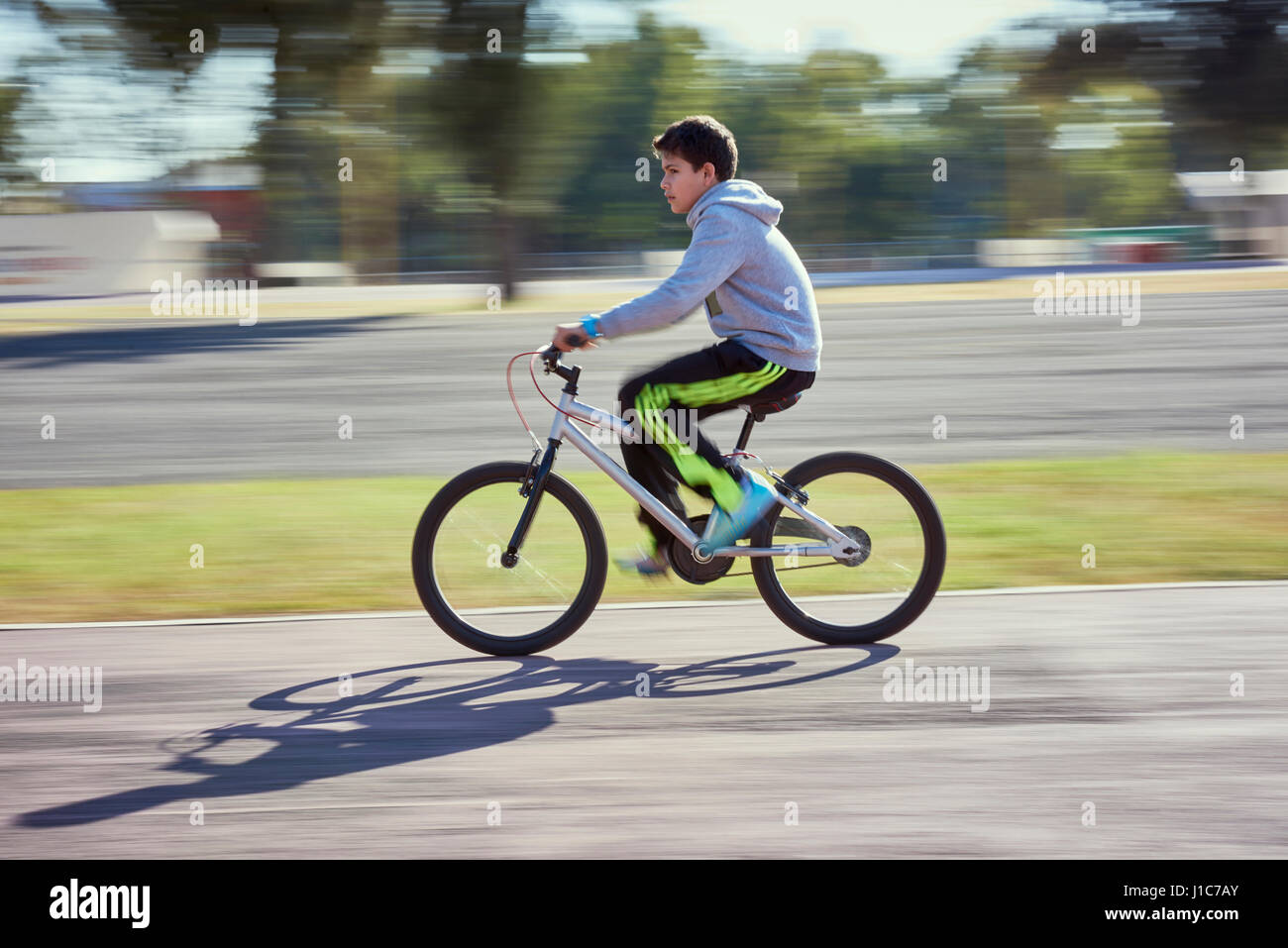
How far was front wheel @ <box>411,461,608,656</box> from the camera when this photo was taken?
225 inches

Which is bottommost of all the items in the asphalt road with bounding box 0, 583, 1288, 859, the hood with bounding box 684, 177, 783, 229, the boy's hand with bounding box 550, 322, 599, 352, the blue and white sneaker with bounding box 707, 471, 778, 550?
the asphalt road with bounding box 0, 583, 1288, 859

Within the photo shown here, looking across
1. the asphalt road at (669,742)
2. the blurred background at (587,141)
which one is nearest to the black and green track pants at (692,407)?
the asphalt road at (669,742)

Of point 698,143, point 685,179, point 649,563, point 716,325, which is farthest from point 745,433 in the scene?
point 698,143

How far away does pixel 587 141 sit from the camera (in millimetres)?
38688

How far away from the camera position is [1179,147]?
48.6m

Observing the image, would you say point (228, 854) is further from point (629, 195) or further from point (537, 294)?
point (629, 195)

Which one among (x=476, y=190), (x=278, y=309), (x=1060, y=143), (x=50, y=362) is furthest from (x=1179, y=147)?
(x=50, y=362)

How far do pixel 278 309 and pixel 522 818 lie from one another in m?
30.7

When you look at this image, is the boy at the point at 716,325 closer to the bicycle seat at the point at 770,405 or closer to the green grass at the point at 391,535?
the bicycle seat at the point at 770,405

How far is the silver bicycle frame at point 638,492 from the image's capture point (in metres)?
5.66

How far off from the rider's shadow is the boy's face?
182 centimetres

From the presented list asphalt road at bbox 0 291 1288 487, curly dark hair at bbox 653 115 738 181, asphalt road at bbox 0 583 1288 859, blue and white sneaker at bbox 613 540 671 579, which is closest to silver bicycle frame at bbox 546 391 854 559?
blue and white sneaker at bbox 613 540 671 579

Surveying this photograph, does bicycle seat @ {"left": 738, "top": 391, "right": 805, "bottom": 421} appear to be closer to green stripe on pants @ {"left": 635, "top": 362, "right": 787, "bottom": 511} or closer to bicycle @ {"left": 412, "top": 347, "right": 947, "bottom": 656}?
bicycle @ {"left": 412, "top": 347, "right": 947, "bottom": 656}

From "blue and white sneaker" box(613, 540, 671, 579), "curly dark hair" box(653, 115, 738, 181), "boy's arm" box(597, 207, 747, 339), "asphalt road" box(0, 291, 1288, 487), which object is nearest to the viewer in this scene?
"boy's arm" box(597, 207, 747, 339)
